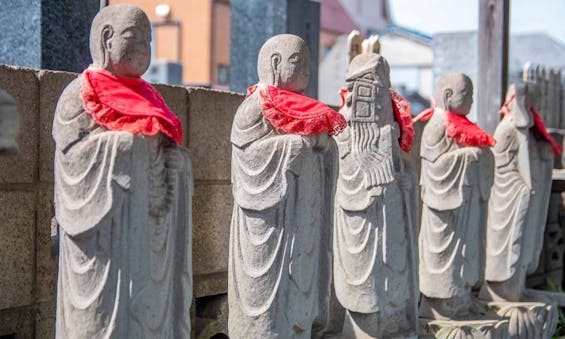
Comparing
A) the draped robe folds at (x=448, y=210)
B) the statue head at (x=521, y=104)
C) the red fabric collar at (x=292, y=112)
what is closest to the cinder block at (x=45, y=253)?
the red fabric collar at (x=292, y=112)

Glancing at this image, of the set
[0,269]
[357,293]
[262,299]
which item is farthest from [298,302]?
[0,269]

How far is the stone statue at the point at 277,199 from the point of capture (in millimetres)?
5016

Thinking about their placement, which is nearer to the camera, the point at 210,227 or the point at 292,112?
the point at 292,112

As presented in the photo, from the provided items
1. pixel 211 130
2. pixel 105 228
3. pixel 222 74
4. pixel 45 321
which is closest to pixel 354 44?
pixel 211 130

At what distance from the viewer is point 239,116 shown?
512 centimetres

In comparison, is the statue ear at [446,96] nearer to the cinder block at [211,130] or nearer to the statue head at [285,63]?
the cinder block at [211,130]

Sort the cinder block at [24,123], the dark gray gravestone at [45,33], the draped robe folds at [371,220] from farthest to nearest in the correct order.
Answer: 1. the dark gray gravestone at [45,33]
2. the draped robe folds at [371,220]
3. the cinder block at [24,123]

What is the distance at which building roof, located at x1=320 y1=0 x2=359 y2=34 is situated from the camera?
1008 inches

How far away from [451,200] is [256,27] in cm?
326

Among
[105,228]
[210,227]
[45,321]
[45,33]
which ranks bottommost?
[45,321]

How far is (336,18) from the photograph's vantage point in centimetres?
2636

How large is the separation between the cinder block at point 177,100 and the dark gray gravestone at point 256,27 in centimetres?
313

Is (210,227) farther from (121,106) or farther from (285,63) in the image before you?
(121,106)

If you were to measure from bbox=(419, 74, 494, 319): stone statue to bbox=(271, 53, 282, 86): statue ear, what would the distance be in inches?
81.8
